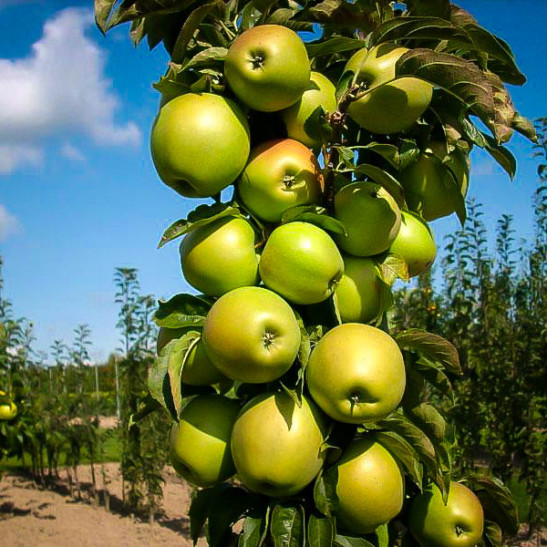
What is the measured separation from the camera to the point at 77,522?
8.18 m

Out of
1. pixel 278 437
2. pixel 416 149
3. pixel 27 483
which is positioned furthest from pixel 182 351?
pixel 27 483

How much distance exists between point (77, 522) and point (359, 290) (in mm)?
8151

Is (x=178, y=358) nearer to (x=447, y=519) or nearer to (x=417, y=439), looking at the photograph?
(x=417, y=439)

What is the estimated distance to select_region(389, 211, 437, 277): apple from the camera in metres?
1.46

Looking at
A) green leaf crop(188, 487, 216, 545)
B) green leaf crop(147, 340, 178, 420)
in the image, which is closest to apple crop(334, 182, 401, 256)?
green leaf crop(147, 340, 178, 420)

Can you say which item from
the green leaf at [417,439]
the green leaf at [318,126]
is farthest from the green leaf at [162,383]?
the green leaf at [318,126]

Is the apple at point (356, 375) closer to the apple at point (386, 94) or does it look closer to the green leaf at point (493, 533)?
the apple at point (386, 94)

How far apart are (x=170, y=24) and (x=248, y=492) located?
1225 mm

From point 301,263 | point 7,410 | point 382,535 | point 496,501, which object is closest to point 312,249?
point 301,263

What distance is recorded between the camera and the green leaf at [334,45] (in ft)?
4.66

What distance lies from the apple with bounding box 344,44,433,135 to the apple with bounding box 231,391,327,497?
66 cm

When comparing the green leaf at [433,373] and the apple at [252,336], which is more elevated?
the apple at [252,336]

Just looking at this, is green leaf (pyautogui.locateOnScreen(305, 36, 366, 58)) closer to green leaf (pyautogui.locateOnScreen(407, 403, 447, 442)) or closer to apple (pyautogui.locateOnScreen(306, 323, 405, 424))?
apple (pyautogui.locateOnScreen(306, 323, 405, 424))

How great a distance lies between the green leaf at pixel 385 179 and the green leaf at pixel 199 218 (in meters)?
0.31
